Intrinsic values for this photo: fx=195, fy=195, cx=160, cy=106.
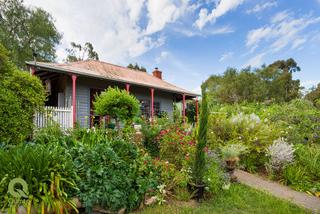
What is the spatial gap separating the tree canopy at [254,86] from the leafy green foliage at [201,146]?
53.7ft

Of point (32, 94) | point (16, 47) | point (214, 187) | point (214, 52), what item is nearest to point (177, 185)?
point (214, 187)

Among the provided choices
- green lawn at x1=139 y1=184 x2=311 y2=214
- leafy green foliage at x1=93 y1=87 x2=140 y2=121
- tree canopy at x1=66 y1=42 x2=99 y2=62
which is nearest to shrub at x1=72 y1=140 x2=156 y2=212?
green lawn at x1=139 y1=184 x2=311 y2=214

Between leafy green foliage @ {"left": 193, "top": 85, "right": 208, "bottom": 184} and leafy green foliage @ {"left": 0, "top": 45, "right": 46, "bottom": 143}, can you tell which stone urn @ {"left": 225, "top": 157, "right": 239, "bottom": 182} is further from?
leafy green foliage @ {"left": 0, "top": 45, "right": 46, "bottom": 143}

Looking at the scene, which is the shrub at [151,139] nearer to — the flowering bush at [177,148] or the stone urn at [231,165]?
the flowering bush at [177,148]

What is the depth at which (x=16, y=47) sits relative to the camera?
17.5 metres

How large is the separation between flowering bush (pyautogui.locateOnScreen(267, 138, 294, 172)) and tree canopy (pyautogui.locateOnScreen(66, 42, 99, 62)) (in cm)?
2485

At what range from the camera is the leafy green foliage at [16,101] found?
4.38 meters

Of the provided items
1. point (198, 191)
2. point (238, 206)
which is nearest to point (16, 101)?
point (198, 191)

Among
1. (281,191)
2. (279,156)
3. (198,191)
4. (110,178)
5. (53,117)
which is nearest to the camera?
(110,178)

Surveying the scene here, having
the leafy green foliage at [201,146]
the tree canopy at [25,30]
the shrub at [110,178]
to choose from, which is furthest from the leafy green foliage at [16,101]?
the tree canopy at [25,30]

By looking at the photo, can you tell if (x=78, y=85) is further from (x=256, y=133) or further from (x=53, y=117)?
(x=256, y=133)

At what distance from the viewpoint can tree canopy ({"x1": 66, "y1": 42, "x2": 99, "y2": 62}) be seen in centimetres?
2503

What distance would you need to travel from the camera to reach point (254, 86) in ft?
74.8

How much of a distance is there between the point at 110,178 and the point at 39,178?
3.09ft
